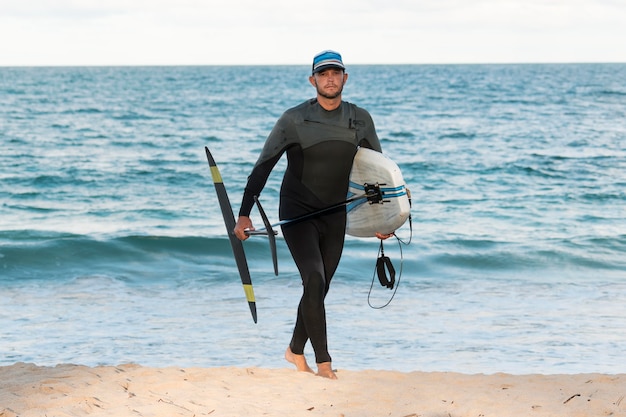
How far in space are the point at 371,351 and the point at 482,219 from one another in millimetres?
8974

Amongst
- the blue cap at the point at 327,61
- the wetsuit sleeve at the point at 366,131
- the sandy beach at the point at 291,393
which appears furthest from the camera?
the wetsuit sleeve at the point at 366,131

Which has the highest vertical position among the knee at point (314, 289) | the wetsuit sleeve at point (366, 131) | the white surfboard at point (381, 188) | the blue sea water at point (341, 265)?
the wetsuit sleeve at point (366, 131)

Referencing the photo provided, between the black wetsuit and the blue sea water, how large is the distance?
0.62 meters

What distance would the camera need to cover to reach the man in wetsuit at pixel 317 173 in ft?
16.8

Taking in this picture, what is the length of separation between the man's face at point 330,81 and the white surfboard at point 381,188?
405 millimetres

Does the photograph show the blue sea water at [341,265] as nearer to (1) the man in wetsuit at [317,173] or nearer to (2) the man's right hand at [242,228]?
(1) the man in wetsuit at [317,173]

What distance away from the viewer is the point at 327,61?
5.05 meters

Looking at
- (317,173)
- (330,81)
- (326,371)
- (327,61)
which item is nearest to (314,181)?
(317,173)

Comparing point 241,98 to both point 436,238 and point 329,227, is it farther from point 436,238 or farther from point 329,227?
point 329,227

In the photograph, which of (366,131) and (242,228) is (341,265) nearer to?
(366,131)

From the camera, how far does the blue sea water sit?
7371 mm

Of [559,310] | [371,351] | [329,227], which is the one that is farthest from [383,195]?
[559,310]

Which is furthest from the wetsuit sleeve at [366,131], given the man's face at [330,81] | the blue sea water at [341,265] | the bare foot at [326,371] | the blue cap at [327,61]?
the bare foot at [326,371]

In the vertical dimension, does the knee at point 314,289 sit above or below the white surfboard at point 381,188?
below
